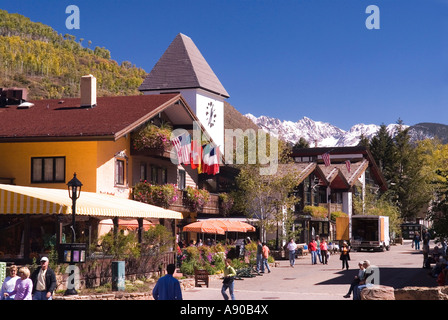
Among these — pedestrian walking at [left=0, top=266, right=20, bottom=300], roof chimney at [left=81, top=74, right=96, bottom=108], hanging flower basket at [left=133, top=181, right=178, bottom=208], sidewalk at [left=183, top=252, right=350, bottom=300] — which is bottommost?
sidewalk at [left=183, top=252, right=350, bottom=300]

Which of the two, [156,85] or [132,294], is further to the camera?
[156,85]

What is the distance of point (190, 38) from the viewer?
8156 centimetres

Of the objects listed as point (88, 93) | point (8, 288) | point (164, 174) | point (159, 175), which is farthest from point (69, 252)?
point (164, 174)

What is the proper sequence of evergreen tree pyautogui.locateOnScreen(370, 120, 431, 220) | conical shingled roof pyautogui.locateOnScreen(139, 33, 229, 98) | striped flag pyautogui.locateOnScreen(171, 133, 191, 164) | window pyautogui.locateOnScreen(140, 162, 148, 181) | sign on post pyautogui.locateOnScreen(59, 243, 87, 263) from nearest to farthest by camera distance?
1. sign on post pyautogui.locateOnScreen(59, 243, 87, 263)
2. window pyautogui.locateOnScreen(140, 162, 148, 181)
3. striped flag pyautogui.locateOnScreen(171, 133, 191, 164)
4. conical shingled roof pyautogui.locateOnScreen(139, 33, 229, 98)
5. evergreen tree pyautogui.locateOnScreen(370, 120, 431, 220)

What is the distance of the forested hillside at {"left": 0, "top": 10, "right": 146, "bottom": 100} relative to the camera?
405 feet

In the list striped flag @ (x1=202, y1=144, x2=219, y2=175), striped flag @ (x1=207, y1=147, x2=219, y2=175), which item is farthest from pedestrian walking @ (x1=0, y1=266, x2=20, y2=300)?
striped flag @ (x1=207, y1=147, x2=219, y2=175)

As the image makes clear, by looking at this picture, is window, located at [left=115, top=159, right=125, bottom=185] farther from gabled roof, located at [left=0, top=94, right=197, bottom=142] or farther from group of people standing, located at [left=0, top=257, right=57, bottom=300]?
group of people standing, located at [left=0, top=257, right=57, bottom=300]

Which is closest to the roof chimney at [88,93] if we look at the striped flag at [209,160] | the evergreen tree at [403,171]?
the striped flag at [209,160]

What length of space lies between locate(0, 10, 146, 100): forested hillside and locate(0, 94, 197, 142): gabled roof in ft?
240

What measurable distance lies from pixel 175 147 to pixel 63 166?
7356 mm

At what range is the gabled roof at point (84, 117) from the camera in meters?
34.8

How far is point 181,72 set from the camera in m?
72.9
